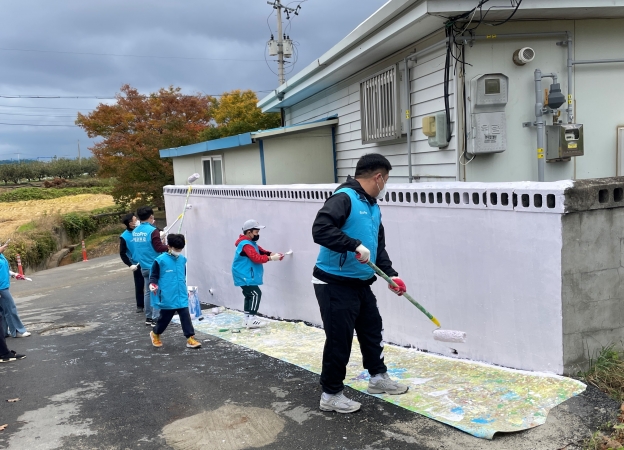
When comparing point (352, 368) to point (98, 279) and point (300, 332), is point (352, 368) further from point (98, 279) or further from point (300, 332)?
point (98, 279)

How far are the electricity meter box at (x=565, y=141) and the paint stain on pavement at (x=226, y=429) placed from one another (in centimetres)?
448

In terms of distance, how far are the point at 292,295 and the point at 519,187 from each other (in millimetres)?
4067

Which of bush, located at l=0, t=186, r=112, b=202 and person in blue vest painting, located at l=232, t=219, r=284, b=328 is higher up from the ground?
bush, located at l=0, t=186, r=112, b=202

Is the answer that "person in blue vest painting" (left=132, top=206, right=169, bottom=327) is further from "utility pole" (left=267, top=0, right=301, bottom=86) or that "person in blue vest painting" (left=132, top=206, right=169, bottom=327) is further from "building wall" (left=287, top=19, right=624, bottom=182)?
"utility pole" (left=267, top=0, right=301, bottom=86)

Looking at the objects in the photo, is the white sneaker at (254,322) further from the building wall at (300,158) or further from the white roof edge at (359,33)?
the white roof edge at (359,33)

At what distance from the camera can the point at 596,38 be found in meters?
6.65

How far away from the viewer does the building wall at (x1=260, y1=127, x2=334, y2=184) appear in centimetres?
1006

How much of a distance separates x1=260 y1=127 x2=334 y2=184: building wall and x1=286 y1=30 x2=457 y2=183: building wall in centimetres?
25

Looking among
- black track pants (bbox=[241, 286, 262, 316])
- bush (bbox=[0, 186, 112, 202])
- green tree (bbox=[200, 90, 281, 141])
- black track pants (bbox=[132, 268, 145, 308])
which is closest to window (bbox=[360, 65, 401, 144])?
black track pants (bbox=[241, 286, 262, 316])

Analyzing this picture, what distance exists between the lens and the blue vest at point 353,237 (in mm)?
3924

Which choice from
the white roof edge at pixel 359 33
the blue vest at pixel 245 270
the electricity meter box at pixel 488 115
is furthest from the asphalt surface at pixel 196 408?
the white roof edge at pixel 359 33

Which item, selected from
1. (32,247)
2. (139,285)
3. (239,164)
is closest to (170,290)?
(139,285)

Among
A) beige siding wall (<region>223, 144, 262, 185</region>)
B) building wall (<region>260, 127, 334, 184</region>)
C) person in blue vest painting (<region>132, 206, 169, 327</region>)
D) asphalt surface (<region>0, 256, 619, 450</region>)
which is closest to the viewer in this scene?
asphalt surface (<region>0, 256, 619, 450</region>)

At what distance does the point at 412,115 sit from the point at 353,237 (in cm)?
410
